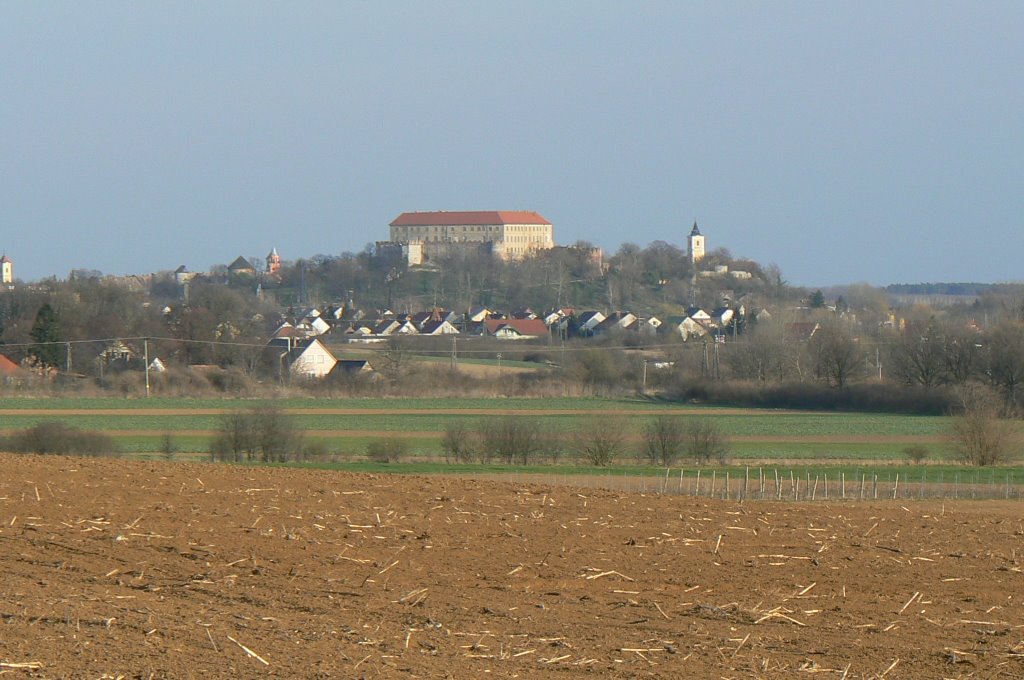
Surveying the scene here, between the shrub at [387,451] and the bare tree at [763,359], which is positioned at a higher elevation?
the bare tree at [763,359]

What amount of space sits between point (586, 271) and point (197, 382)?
100m

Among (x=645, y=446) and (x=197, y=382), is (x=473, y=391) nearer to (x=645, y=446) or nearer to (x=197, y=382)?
(x=197, y=382)

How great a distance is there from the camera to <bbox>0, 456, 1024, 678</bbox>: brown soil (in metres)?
8.94

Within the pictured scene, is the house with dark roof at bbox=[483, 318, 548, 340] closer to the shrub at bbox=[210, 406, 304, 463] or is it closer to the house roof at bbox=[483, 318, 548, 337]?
the house roof at bbox=[483, 318, 548, 337]

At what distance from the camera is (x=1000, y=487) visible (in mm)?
32688

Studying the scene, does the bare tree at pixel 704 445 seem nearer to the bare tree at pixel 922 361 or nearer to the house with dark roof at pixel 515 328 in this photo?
the bare tree at pixel 922 361

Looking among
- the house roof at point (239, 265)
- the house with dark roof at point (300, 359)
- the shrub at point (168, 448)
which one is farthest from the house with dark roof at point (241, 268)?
the shrub at point (168, 448)

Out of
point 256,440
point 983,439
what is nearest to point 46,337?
point 256,440

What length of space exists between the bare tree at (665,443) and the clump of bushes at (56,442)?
17.0 m

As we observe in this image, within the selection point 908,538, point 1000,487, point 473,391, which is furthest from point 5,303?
point 908,538

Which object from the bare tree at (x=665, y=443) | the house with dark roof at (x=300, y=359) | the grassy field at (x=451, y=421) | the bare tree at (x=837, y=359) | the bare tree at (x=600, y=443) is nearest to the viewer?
the bare tree at (x=600, y=443)

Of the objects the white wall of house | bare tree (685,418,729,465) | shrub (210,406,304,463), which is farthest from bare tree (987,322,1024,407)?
the white wall of house

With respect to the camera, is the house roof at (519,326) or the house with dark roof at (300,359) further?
the house roof at (519,326)

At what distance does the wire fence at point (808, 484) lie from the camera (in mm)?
29312
